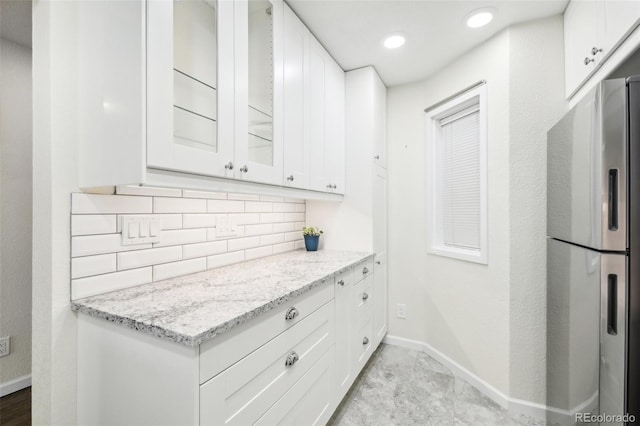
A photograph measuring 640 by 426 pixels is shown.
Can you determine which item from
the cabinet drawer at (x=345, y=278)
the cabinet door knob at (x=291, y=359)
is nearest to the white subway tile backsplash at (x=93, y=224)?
the cabinet door knob at (x=291, y=359)

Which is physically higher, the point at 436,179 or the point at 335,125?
the point at 335,125

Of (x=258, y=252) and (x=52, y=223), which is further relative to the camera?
(x=258, y=252)

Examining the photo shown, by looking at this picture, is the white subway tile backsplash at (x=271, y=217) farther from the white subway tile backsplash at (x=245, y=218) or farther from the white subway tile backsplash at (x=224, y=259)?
the white subway tile backsplash at (x=224, y=259)

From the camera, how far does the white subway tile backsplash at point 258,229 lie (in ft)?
6.04

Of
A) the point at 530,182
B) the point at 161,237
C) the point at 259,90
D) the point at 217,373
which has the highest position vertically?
the point at 259,90

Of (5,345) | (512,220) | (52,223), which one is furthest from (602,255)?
(5,345)

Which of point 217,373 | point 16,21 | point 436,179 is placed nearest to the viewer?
point 217,373

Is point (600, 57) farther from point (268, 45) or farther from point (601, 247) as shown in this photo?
point (268, 45)

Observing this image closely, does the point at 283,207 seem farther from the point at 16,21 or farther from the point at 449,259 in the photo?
the point at 16,21

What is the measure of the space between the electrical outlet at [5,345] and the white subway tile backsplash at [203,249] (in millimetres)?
1644

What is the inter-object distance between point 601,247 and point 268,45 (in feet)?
5.76

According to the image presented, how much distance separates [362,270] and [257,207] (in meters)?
0.87

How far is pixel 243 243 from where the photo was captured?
5.92 feet

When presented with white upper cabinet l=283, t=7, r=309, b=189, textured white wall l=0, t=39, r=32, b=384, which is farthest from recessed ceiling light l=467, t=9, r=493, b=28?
textured white wall l=0, t=39, r=32, b=384
